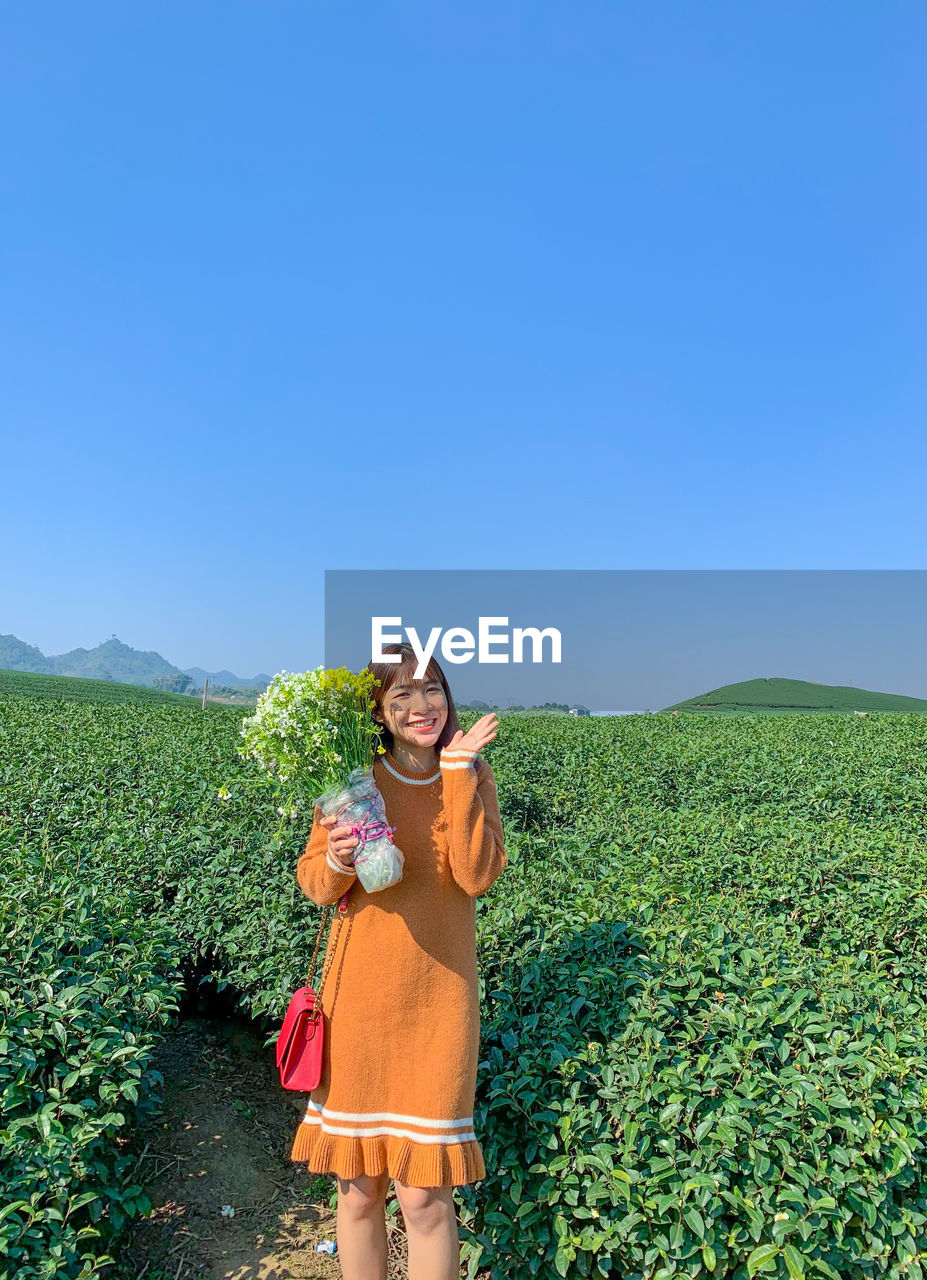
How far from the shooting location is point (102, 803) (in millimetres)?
5301

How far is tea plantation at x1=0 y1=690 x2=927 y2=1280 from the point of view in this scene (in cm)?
224

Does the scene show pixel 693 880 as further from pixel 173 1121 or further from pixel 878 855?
pixel 173 1121

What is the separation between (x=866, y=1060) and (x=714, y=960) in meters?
0.55

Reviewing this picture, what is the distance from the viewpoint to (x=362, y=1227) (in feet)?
7.31

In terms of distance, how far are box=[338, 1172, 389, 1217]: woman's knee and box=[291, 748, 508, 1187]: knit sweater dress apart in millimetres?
43

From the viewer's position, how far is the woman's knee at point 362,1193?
7.16ft

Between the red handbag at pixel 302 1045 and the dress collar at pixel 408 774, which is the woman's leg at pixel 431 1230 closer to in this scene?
the red handbag at pixel 302 1045

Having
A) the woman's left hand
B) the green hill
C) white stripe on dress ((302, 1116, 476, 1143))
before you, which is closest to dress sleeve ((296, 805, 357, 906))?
the woman's left hand

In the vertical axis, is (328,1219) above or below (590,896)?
below

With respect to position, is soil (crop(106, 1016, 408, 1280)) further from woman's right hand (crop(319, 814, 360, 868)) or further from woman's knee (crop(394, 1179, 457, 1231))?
woman's right hand (crop(319, 814, 360, 868))

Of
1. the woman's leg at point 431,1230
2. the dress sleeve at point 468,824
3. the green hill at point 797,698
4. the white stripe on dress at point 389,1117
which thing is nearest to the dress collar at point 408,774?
the dress sleeve at point 468,824

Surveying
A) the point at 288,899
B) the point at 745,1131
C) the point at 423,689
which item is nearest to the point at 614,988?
the point at 745,1131

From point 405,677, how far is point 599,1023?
1.35 m

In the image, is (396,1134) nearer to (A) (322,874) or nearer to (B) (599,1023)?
(A) (322,874)
